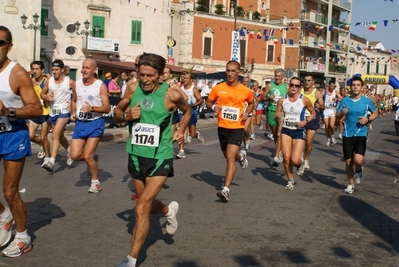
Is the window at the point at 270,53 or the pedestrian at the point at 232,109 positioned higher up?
the window at the point at 270,53

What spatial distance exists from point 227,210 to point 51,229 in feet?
7.66

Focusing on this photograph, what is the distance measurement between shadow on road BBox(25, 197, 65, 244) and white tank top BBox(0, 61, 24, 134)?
49.1 inches

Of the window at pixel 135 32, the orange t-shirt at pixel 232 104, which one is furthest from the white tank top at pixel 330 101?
the window at pixel 135 32

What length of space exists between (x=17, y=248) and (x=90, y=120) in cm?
336

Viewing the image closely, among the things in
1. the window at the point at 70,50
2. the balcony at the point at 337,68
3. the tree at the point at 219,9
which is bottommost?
the window at the point at 70,50

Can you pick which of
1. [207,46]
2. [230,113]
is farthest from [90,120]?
[207,46]

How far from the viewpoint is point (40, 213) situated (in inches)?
263

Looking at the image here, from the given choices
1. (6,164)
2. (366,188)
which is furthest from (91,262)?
(366,188)

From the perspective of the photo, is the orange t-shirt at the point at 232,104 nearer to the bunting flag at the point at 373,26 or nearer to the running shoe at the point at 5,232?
the running shoe at the point at 5,232

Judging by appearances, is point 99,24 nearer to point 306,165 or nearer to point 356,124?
point 306,165

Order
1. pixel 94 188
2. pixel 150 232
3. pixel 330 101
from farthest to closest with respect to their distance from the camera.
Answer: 1. pixel 330 101
2. pixel 94 188
3. pixel 150 232

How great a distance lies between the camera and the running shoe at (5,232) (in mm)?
5211

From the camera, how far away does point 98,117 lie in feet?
27.0

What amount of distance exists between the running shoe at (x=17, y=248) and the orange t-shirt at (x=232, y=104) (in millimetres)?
3925
